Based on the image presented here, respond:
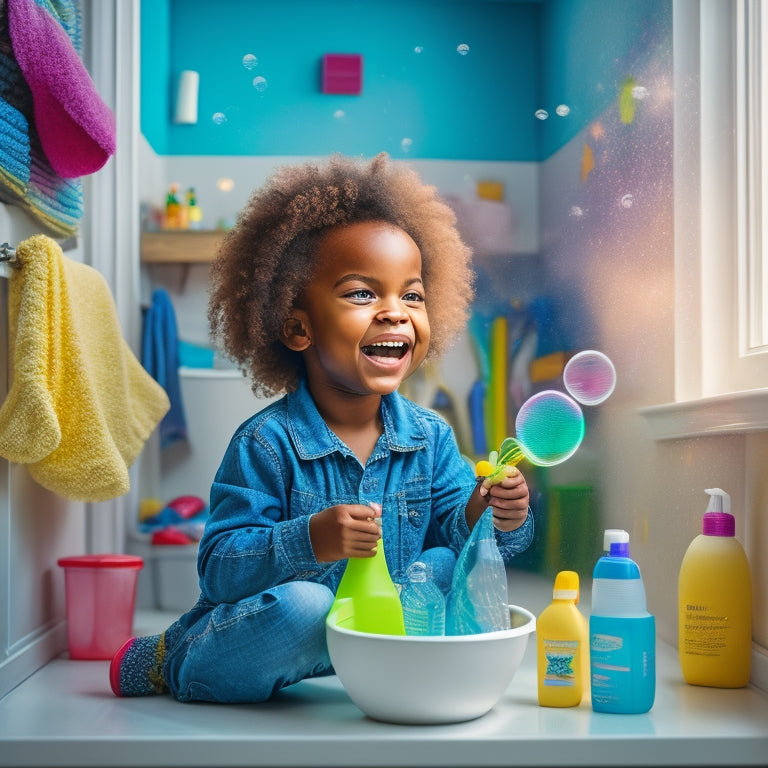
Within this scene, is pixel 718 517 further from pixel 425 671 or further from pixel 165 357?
pixel 165 357

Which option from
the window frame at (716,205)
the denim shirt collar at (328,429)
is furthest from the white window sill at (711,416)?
the denim shirt collar at (328,429)

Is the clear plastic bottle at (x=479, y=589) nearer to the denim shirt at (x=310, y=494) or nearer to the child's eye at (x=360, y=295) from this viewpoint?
the denim shirt at (x=310, y=494)

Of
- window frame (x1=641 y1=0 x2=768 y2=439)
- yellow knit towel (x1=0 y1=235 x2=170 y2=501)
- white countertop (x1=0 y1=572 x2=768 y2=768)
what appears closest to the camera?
white countertop (x1=0 y1=572 x2=768 y2=768)

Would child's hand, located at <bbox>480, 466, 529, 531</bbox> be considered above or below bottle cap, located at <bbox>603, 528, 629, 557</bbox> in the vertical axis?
A: above

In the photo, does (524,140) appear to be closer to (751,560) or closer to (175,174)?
(175,174)

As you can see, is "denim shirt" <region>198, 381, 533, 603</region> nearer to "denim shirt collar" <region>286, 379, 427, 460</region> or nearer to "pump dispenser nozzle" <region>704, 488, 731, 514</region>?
"denim shirt collar" <region>286, 379, 427, 460</region>

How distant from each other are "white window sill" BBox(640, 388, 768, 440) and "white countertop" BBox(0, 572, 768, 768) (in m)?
0.33

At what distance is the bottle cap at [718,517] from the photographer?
1.25 meters

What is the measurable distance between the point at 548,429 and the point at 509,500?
10 cm

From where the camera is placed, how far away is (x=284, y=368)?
1385 mm

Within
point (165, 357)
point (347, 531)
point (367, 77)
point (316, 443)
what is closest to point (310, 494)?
point (316, 443)

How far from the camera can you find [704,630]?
4.11 feet

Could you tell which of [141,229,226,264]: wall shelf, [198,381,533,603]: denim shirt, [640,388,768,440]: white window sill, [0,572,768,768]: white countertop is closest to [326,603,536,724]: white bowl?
[0,572,768,768]: white countertop

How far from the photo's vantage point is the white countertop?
97 centimetres
